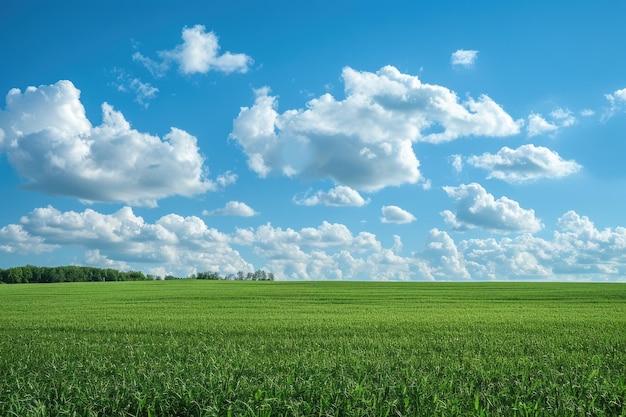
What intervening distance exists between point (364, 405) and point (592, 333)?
Result: 1134cm

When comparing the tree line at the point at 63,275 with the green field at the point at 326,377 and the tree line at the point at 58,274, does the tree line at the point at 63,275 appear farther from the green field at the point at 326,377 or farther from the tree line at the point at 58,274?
the green field at the point at 326,377

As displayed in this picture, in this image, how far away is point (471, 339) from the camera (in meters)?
13.0

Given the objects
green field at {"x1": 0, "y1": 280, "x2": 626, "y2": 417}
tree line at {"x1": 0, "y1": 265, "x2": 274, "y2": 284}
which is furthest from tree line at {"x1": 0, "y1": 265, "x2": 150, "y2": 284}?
green field at {"x1": 0, "y1": 280, "x2": 626, "y2": 417}

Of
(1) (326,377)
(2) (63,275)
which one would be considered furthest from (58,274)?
(1) (326,377)

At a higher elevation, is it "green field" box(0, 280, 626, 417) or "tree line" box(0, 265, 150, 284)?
"green field" box(0, 280, 626, 417)

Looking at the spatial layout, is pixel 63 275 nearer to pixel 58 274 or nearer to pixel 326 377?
pixel 58 274

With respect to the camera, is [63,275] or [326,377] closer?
[326,377]

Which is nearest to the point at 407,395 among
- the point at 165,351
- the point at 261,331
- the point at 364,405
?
the point at 364,405

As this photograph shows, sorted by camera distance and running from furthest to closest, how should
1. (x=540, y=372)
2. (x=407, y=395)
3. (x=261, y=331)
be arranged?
(x=261, y=331) → (x=540, y=372) → (x=407, y=395)

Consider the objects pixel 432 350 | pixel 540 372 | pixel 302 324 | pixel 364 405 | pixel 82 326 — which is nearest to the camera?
pixel 364 405

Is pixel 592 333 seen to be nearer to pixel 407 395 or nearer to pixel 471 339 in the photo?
pixel 471 339

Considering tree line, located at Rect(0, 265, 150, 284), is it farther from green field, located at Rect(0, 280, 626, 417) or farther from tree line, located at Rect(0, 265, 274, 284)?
green field, located at Rect(0, 280, 626, 417)

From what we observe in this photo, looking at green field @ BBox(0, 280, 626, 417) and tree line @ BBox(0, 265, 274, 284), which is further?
tree line @ BBox(0, 265, 274, 284)

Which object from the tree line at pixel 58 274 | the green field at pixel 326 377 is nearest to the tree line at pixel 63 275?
the tree line at pixel 58 274
